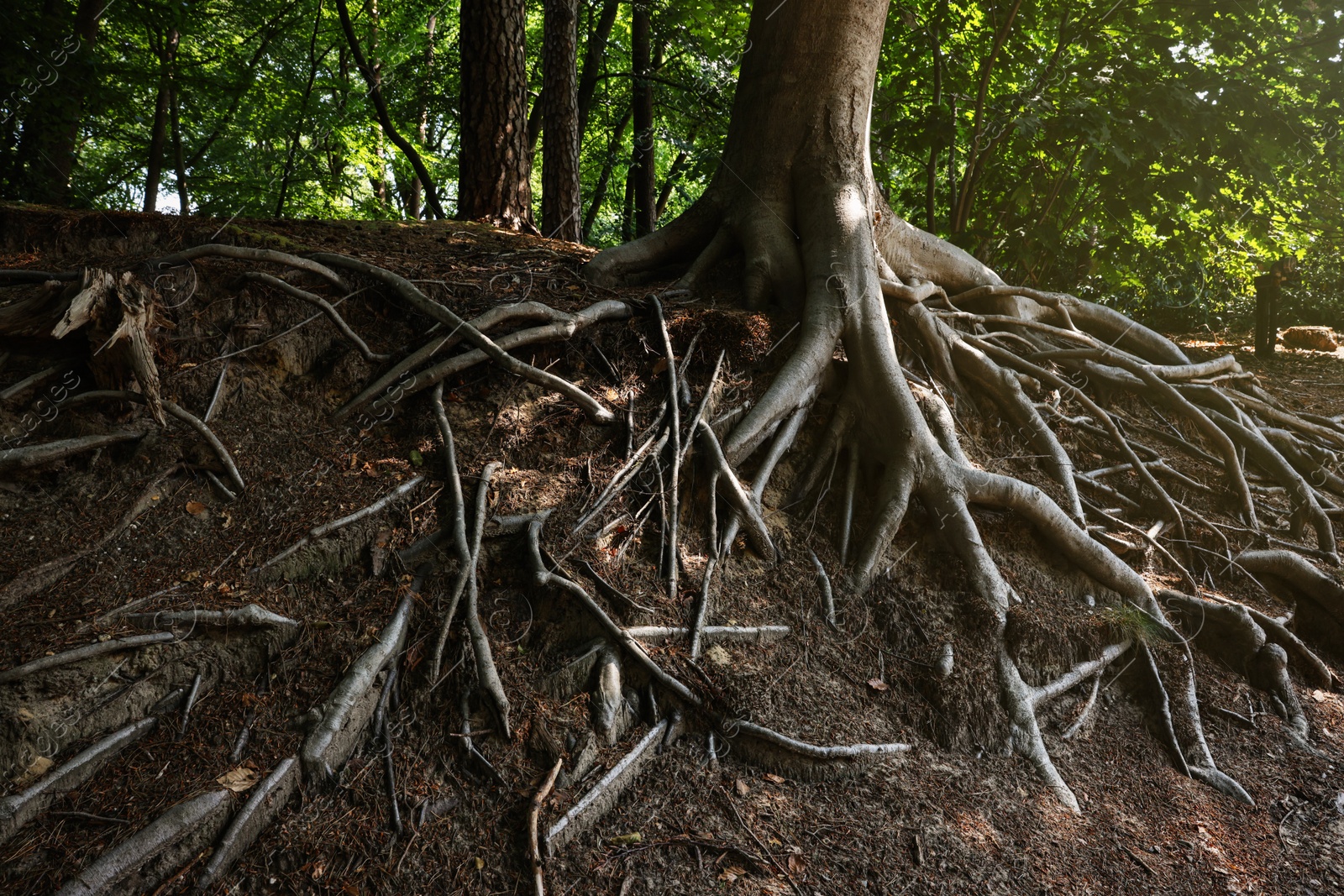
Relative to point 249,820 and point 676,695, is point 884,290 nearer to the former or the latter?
point 676,695

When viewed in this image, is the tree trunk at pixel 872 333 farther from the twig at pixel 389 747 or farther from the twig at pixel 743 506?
the twig at pixel 389 747

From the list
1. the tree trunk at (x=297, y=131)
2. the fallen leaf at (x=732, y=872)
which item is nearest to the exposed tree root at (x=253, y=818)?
the fallen leaf at (x=732, y=872)

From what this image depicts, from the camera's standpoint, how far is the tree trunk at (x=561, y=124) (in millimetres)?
8539

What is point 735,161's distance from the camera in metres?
5.46

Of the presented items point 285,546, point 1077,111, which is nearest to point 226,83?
point 285,546

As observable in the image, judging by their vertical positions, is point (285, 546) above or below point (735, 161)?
below

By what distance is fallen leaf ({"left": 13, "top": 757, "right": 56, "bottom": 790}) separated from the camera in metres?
2.47

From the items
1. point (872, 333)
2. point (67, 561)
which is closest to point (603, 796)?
point (67, 561)

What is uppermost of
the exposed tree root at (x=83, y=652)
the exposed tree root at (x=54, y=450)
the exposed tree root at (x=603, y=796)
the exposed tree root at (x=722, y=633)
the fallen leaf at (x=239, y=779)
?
the exposed tree root at (x=54, y=450)

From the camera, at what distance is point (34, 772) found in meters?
2.51

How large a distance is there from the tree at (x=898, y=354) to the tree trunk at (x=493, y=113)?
198 centimetres

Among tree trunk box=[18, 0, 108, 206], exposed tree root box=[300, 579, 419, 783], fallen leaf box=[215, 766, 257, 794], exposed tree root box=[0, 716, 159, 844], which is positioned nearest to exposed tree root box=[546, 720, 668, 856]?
exposed tree root box=[300, 579, 419, 783]

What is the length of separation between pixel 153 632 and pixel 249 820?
0.86m

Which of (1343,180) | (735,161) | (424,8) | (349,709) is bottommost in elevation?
(349,709)
